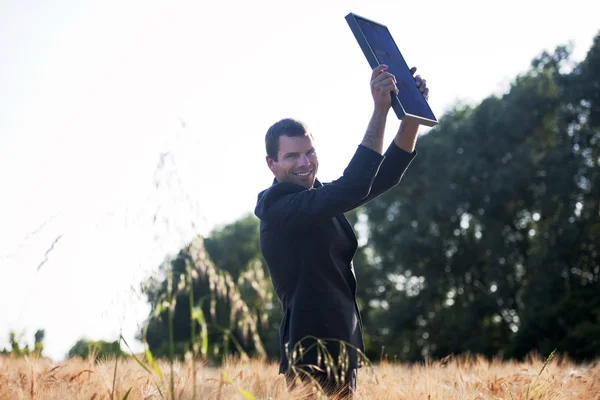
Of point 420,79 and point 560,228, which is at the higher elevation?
point 420,79

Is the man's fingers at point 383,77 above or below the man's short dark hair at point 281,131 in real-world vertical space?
below

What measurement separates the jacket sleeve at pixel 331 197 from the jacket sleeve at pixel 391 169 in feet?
2.64

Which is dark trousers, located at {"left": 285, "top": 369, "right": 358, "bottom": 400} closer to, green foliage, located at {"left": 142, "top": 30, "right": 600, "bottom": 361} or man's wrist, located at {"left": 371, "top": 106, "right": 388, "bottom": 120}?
man's wrist, located at {"left": 371, "top": 106, "right": 388, "bottom": 120}

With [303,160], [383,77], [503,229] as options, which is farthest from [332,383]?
[503,229]

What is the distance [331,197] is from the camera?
3117 mm

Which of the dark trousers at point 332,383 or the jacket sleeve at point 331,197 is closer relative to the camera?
the dark trousers at point 332,383

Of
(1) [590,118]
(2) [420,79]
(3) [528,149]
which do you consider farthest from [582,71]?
(2) [420,79]

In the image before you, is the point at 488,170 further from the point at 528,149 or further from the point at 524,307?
the point at 524,307

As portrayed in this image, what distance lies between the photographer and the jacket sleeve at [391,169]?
4.04 metres

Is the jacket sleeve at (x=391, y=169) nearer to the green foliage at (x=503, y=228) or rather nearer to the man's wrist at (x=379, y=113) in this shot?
the man's wrist at (x=379, y=113)

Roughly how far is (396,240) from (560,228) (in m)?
7.45

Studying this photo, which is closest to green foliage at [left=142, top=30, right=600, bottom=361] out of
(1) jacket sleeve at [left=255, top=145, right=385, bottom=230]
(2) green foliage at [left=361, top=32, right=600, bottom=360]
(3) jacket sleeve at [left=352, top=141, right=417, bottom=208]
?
(2) green foliage at [left=361, top=32, right=600, bottom=360]

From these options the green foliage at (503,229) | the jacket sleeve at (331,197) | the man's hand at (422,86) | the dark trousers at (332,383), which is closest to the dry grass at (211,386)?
the dark trousers at (332,383)

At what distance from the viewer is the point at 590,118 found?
26.6 m
